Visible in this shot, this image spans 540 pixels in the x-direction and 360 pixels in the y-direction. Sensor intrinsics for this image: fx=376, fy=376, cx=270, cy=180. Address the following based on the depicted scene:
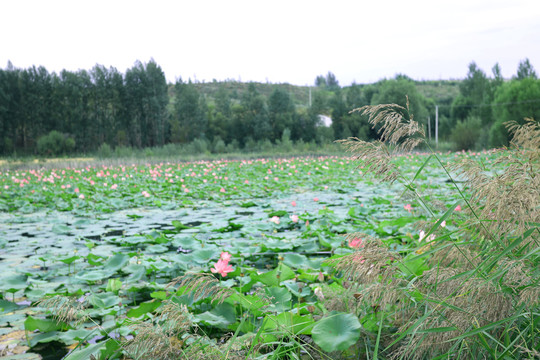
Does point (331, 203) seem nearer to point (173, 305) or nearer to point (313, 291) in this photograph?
point (313, 291)

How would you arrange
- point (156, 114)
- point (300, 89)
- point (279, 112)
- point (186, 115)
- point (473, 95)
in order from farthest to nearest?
point (300, 89)
point (473, 95)
point (279, 112)
point (186, 115)
point (156, 114)

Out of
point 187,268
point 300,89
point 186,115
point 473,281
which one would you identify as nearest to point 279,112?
point 186,115

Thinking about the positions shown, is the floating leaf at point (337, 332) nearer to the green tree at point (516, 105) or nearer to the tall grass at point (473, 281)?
the tall grass at point (473, 281)

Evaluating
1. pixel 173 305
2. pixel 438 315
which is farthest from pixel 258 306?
pixel 438 315

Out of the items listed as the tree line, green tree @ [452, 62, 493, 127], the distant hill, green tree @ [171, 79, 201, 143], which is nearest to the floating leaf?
the tree line

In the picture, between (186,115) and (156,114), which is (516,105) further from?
(156,114)

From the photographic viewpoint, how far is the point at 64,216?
4.63m

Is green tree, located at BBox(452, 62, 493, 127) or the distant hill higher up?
the distant hill

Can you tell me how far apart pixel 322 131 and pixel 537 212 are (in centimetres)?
2842

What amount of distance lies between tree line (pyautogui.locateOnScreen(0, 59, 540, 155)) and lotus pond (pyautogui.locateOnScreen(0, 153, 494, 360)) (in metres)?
17.0

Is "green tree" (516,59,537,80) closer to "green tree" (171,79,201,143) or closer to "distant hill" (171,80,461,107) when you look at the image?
"distant hill" (171,80,461,107)

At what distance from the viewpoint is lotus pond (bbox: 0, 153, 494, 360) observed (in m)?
1.36

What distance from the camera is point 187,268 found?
2.28 metres

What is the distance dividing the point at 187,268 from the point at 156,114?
27.0 meters
